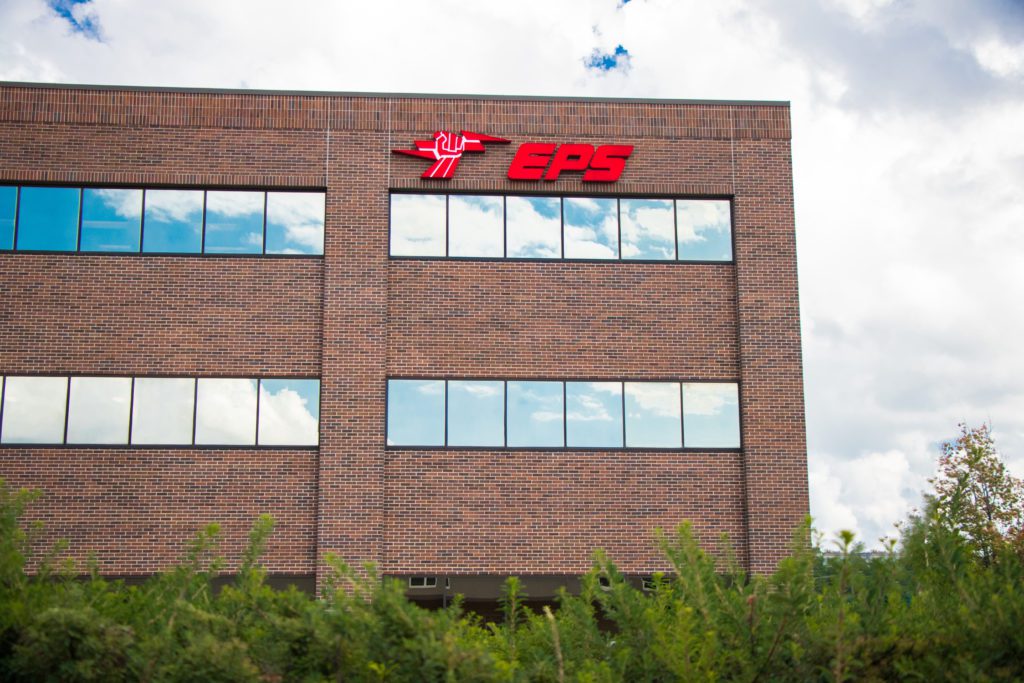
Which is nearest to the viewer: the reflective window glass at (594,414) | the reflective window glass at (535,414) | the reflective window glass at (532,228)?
the reflective window glass at (535,414)

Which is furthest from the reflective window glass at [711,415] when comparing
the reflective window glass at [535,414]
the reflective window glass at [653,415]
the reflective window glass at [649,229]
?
the reflective window glass at [649,229]

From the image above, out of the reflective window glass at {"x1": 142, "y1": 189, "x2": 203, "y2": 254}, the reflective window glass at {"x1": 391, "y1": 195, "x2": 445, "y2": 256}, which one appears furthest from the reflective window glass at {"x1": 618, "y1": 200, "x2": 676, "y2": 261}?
the reflective window glass at {"x1": 142, "y1": 189, "x2": 203, "y2": 254}

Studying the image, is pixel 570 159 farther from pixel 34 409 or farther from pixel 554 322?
pixel 34 409

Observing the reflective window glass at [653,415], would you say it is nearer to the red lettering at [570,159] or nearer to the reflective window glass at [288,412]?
the red lettering at [570,159]

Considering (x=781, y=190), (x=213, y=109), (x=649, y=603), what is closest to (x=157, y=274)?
(x=213, y=109)

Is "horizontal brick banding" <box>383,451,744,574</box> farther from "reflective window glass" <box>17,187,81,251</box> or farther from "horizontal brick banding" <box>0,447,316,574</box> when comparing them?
"reflective window glass" <box>17,187,81,251</box>

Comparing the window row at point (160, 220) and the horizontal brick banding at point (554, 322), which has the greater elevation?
the window row at point (160, 220)

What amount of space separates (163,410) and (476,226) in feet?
27.0

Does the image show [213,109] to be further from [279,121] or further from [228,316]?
[228,316]

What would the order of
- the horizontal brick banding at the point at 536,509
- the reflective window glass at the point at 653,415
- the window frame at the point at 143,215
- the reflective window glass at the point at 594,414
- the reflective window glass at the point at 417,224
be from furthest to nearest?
the reflective window glass at the point at 417,224 → the window frame at the point at 143,215 → the reflective window glass at the point at 653,415 → the reflective window glass at the point at 594,414 → the horizontal brick banding at the point at 536,509

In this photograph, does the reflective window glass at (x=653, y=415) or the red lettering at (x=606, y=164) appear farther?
the red lettering at (x=606, y=164)

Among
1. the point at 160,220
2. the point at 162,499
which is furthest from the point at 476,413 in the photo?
the point at 160,220

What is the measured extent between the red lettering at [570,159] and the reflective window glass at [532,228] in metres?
0.79

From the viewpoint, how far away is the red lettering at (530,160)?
81.3ft
